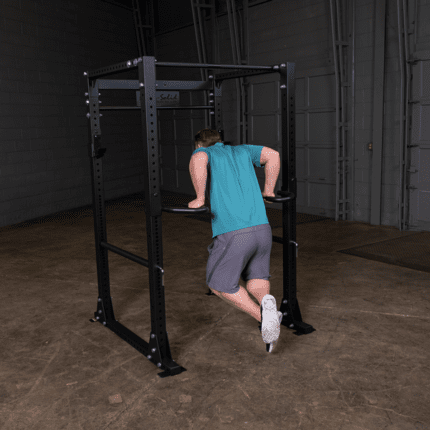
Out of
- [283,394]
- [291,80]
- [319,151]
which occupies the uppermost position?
[291,80]

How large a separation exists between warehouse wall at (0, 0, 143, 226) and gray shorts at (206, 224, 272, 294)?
662cm

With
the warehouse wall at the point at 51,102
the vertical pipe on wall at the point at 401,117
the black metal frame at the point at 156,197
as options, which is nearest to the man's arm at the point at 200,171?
the black metal frame at the point at 156,197

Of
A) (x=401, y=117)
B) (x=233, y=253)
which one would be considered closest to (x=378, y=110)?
(x=401, y=117)

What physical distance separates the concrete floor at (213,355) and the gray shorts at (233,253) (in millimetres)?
576

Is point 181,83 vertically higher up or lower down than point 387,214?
higher up

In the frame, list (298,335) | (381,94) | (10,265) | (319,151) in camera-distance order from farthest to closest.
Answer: (319,151) < (381,94) < (10,265) < (298,335)

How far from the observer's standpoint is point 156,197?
3344 mm

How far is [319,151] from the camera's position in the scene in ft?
29.5

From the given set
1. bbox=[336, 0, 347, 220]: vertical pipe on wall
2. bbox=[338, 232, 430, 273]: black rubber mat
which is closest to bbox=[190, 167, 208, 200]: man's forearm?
bbox=[338, 232, 430, 273]: black rubber mat

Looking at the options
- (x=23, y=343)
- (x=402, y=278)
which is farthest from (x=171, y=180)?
(x=23, y=343)

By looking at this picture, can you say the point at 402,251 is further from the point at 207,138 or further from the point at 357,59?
the point at 207,138

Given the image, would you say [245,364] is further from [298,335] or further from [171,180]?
[171,180]

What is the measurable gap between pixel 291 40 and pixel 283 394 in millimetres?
7483

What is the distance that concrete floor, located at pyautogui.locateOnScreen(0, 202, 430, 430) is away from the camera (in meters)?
2.89
